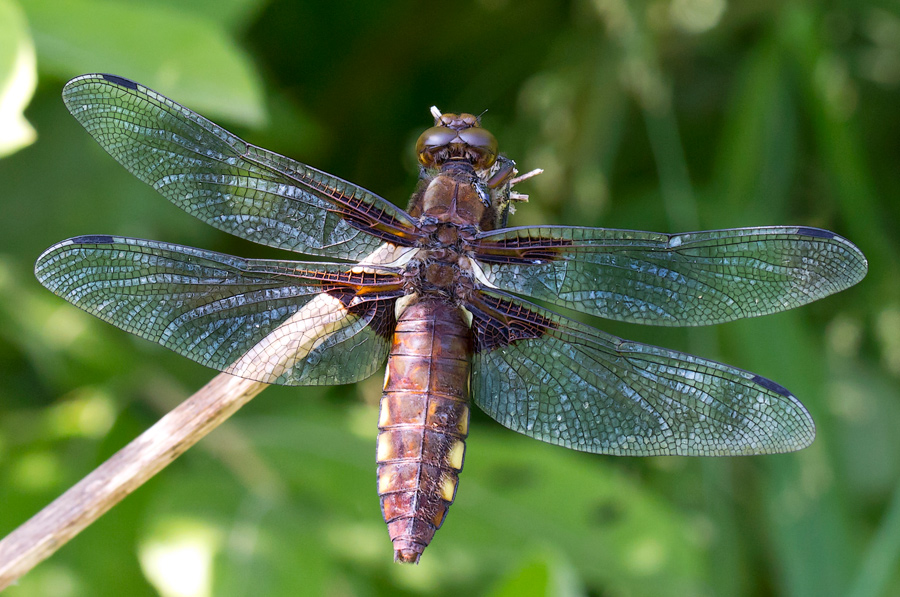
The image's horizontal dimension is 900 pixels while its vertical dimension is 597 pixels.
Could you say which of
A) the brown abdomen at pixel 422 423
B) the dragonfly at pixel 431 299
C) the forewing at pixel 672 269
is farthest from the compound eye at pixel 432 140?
the brown abdomen at pixel 422 423

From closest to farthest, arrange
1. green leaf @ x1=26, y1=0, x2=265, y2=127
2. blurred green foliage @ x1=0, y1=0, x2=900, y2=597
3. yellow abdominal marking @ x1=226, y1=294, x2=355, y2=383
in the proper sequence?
yellow abdominal marking @ x1=226, y1=294, x2=355, y2=383 < green leaf @ x1=26, y1=0, x2=265, y2=127 < blurred green foliage @ x1=0, y1=0, x2=900, y2=597

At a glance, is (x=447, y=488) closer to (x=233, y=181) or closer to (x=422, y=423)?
(x=422, y=423)

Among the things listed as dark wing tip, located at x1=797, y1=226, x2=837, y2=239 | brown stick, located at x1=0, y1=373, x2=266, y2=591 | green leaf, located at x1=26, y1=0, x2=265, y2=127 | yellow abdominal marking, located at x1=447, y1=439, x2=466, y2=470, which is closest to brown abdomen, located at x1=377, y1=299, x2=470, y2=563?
yellow abdominal marking, located at x1=447, y1=439, x2=466, y2=470

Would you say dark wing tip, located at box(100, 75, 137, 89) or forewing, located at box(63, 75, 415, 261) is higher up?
dark wing tip, located at box(100, 75, 137, 89)

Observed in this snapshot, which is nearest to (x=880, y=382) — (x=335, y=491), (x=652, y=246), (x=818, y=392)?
(x=818, y=392)

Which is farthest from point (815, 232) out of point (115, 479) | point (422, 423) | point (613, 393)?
point (115, 479)

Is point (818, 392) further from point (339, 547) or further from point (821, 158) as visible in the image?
point (339, 547)

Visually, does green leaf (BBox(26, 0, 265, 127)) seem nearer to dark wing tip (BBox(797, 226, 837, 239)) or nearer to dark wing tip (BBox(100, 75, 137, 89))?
dark wing tip (BBox(100, 75, 137, 89))

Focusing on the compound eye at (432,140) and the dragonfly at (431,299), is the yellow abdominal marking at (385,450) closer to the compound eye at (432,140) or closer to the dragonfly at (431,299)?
Answer: the dragonfly at (431,299)
